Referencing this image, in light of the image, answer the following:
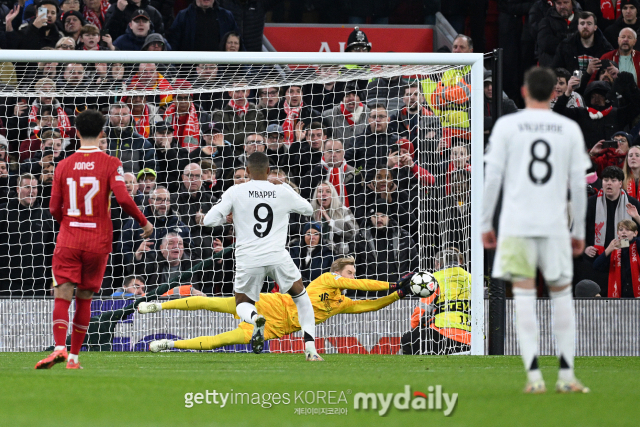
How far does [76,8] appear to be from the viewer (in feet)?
41.8

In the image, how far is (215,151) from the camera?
1118 centimetres

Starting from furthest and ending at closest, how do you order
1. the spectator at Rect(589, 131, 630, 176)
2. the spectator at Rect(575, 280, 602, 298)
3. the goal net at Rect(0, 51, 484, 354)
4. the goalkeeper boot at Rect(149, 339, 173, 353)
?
the spectator at Rect(589, 131, 630, 176) → the spectator at Rect(575, 280, 602, 298) → the goal net at Rect(0, 51, 484, 354) → the goalkeeper boot at Rect(149, 339, 173, 353)

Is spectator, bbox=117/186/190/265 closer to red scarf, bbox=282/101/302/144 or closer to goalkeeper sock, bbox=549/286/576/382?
red scarf, bbox=282/101/302/144

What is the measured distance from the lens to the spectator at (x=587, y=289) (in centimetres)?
1035

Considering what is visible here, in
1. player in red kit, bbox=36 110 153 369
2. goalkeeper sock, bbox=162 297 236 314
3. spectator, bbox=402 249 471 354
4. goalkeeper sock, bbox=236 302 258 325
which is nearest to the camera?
player in red kit, bbox=36 110 153 369

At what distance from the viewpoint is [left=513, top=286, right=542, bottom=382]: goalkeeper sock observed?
468 centimetres

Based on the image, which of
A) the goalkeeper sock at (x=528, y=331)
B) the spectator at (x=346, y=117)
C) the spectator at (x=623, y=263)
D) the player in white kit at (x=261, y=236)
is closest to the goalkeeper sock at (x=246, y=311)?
the player in white kit at (x=261, y=236)

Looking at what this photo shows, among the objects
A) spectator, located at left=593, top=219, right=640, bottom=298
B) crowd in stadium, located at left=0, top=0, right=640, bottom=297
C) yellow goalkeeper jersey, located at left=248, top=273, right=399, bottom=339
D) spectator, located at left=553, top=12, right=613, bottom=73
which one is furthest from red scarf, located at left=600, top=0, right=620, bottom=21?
yellow goalkeeper jersey, located at left=248, top=273, right=399, bottom=339

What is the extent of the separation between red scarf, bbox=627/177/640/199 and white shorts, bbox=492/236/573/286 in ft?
22.9

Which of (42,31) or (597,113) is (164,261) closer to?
(42,31)

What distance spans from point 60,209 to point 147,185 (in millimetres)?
3911

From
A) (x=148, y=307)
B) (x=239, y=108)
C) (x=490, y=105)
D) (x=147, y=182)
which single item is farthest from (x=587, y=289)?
(x=147, y=182)

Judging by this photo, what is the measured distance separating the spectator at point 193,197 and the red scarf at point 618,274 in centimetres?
481

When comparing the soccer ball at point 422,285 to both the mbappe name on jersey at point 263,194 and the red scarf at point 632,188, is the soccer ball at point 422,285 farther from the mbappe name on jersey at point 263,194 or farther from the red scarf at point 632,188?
the red scarf at point 632,188
